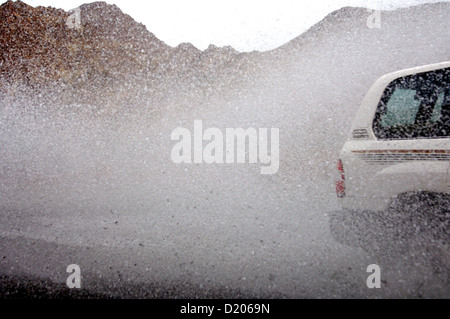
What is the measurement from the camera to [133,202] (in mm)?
5914

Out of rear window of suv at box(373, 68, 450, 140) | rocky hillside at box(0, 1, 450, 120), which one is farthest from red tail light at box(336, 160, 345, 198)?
rocky hillside at box(0, 1, 450, 120)

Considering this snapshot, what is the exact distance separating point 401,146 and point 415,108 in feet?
1.58

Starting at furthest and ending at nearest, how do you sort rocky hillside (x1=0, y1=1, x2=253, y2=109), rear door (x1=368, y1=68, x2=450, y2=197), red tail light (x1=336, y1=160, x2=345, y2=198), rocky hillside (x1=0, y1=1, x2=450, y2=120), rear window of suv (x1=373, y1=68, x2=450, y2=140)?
rocky hillside (x1=0, y1=1, x2=253, y2=109) → rocky hillside (x1=0, y1=1, x2=450, y2=120) → red tail light (x1=336, y1=160, x2=345, y2=198) → rear window of suv (x1=373, y1=68, x2=450, y2=140) → rear door (x1=368, y1=68, x2=450, y2=197)

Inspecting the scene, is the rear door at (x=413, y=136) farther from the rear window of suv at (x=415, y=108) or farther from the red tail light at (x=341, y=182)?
the red tail light at (x=341, y=182)

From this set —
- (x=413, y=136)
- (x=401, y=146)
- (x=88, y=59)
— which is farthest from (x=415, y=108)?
(x=88, y=59)

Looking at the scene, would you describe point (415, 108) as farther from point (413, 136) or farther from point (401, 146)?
point (401, 146)

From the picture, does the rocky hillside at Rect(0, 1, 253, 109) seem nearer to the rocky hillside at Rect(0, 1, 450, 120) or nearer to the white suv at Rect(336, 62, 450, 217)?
the rocky hillside at Rect(0, 1, 450, 120)

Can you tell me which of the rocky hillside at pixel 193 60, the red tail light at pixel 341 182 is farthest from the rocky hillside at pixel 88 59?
the red tail light at pixel 341 182

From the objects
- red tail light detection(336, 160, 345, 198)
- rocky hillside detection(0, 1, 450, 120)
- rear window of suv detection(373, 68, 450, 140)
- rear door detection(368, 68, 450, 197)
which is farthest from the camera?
rocky hillside detection(0, 1, 450, 120)

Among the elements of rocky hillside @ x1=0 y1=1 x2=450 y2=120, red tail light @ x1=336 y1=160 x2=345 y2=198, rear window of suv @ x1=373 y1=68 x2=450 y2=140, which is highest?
rocky hillside @ x1=0 y1=1 x2=450 y2=120

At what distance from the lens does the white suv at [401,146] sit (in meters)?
2.40

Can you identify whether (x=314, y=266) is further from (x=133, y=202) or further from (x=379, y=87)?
(x=133, y=202)

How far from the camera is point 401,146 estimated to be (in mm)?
2520

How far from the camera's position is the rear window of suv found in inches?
98.7
